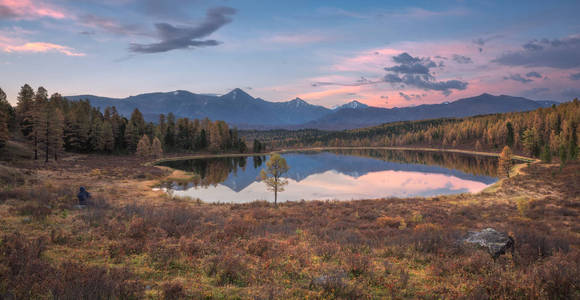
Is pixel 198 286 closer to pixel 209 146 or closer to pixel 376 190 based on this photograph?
pixel 376 190

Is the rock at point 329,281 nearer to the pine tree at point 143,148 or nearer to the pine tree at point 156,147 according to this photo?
the pine tree at point 143,148

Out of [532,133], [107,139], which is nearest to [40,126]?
[107,139]

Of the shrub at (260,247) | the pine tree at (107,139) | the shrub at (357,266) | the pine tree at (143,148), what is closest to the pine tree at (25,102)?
the pine tree at (107,139)

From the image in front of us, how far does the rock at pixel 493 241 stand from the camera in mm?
11289

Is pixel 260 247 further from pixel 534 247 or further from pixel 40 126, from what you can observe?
pixel 40 126

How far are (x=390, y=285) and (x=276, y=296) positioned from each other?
11.6ft

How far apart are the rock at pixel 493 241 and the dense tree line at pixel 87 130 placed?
72.8m

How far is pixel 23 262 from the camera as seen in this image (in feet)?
26.6

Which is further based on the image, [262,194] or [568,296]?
[262,194]

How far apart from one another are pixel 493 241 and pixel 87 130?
10644 centimetres

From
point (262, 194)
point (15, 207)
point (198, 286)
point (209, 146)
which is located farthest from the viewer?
point (209, 146)

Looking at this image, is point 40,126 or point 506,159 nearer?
point 506,159

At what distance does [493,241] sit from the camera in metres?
11.9

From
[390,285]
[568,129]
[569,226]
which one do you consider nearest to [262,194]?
[569,226]
